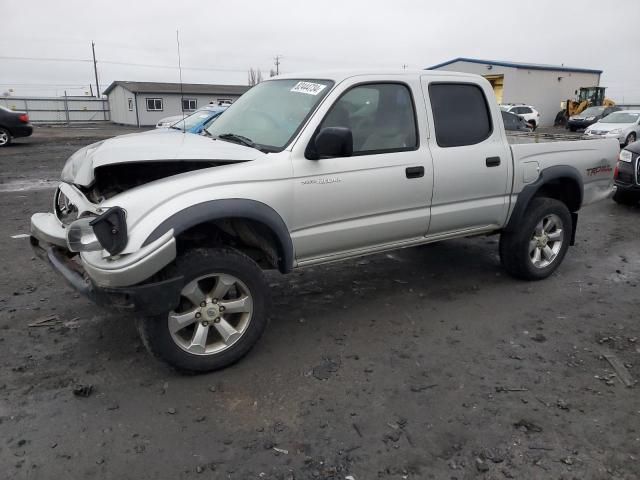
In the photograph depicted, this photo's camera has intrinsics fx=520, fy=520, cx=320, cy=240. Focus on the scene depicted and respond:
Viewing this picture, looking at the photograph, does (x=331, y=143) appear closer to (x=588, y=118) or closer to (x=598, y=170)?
(x=598, y=170)

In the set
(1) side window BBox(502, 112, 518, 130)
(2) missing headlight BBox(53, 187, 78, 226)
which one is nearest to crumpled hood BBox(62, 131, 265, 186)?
(2) missing headlight BBox(53, 187, 78, 226)

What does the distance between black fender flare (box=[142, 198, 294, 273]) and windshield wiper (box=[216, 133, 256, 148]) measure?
0.64 m

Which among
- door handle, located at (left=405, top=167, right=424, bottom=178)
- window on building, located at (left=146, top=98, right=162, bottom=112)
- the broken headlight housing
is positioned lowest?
the broken headlight housing

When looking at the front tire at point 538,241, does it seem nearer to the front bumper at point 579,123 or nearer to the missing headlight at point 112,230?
the missing headlight at point 112,230

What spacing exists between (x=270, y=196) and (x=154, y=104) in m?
43.0

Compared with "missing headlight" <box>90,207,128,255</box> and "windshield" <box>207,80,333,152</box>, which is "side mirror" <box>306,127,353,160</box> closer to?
"windshield" <box>207,80,333,152</box>

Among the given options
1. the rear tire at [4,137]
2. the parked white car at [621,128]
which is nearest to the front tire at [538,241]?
the parked white car at [621,128]

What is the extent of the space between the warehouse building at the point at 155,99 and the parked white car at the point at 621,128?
94.2ft

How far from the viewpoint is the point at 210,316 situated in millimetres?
3381

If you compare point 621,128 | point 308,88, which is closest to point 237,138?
point 308,88

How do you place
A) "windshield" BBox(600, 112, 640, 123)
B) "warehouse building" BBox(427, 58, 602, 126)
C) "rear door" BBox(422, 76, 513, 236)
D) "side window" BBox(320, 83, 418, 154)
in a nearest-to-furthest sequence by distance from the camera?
"side window" BBox(320, 83, 418, 154) → "rear door" BBox(422, 76, 513, 236) → "windshield" BBox(600, 112, 640, 123) → "warehouse building" BBox(427, 58, 602, 126)

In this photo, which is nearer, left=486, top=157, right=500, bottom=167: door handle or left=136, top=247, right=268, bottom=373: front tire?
left=136, top=247, right=268, bottom=373: front tire

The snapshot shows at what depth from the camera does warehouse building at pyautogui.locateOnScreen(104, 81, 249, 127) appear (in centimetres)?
4194

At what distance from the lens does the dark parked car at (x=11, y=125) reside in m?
17.6
